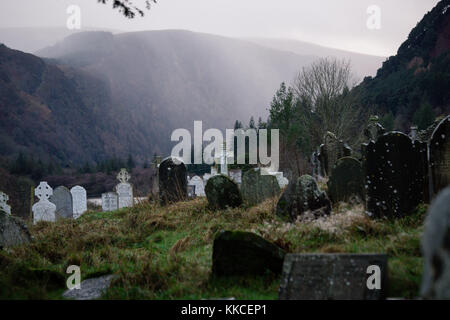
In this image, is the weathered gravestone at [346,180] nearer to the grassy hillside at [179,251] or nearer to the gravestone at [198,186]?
the grassy hillside at [179,251]

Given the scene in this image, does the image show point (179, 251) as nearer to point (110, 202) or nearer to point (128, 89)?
point (110, 202)

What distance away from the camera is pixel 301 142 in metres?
32.6

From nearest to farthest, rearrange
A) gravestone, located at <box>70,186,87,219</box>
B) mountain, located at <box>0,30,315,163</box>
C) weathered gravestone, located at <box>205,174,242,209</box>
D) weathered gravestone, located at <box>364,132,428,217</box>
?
1. weathered gravestone, located at <box>364,132,428,217</box>
2. weathered gravestone, located at <box>205,174,242,209</box>
3. gravestone, located at <box>70,186,87,219</box>
4. mountain, located at <box>0,30,315,163</box>

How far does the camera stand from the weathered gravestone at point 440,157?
5988mm

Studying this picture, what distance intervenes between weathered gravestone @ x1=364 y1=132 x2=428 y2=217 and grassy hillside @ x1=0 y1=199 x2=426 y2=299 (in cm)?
27

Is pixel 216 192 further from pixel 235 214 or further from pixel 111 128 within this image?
pixel 111 128

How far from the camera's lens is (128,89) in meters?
133

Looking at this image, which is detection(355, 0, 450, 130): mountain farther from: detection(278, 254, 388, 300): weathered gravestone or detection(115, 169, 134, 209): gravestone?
detection(278, 254, 388, 300): weathered gravestone

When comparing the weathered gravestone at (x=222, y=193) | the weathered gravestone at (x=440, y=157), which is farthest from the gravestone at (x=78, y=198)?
the weathered gravestone at (x=440, y=157)

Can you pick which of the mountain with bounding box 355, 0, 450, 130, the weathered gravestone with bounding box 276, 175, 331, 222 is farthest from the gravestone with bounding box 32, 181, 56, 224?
the mountain with bounding box 355, 0, 450, 130

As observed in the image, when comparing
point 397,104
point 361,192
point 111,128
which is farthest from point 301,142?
point 111,128

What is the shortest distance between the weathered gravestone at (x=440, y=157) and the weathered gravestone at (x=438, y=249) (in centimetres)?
557

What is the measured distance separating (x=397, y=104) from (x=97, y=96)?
102m

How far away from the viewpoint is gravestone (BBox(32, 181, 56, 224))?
12656 millimetres
